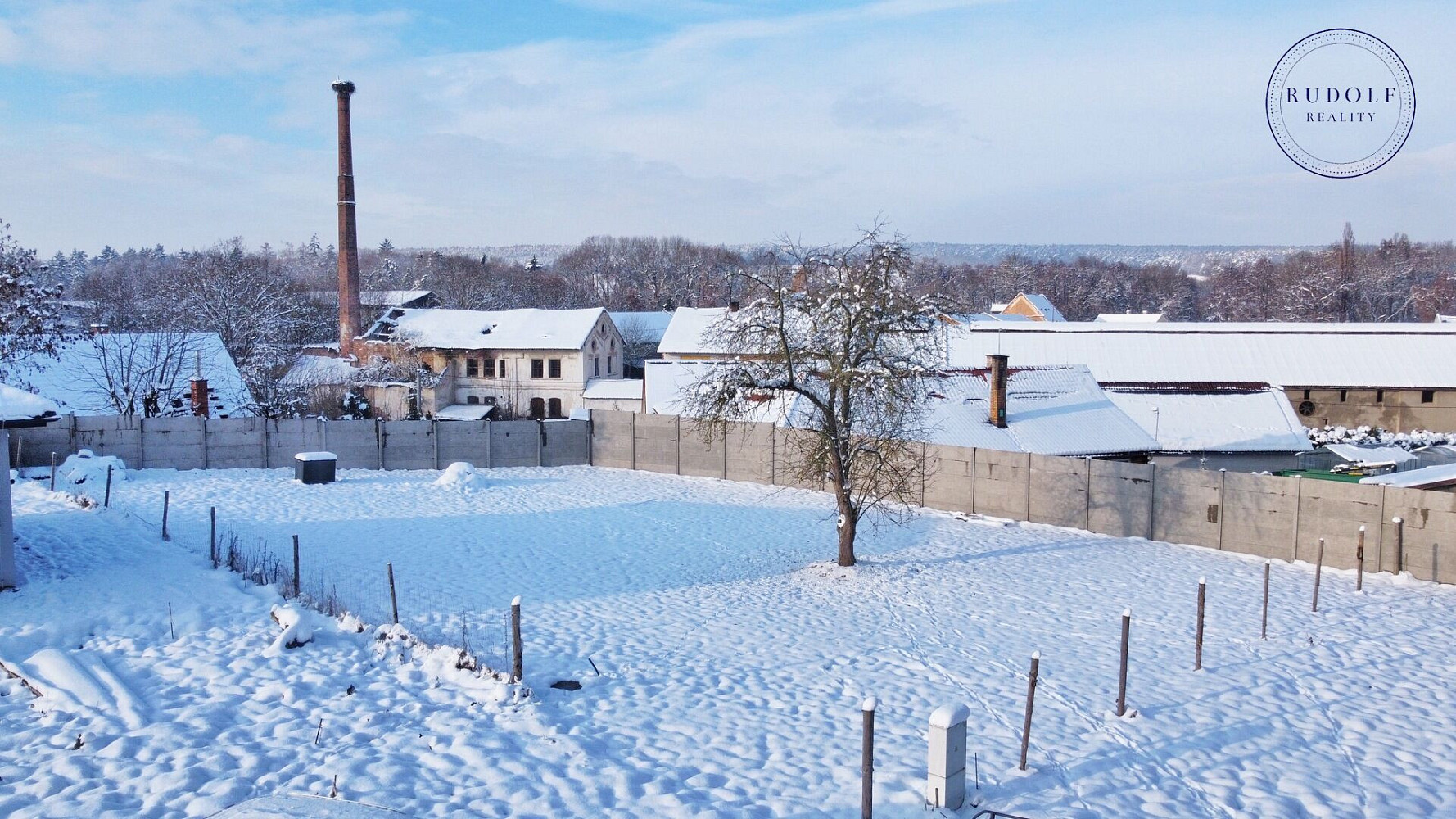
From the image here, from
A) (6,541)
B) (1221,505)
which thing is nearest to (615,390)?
(1221,505)

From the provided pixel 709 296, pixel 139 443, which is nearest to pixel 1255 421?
pixel 139 443

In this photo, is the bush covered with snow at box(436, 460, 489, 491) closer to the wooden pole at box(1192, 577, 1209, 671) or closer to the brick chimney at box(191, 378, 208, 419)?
the brick chimney at box(191, 378, 208, 419)

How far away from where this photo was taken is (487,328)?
53.1 meters

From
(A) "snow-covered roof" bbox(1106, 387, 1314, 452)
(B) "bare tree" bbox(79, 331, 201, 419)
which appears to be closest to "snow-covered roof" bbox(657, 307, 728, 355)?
(A) "snow-covered roof" bbox(1106, 387, 1314, 452)

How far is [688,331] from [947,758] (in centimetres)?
4593

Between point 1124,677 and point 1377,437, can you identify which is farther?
point 1377,437

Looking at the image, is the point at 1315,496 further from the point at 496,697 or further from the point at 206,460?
the point at 206,460

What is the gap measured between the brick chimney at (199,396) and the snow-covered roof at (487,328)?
19.2 m

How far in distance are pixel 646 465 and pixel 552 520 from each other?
7.86 meters

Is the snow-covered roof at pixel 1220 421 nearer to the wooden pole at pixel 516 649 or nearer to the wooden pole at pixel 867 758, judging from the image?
the wooden pole at pixel 516 649

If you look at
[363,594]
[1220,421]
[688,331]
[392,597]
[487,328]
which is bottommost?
[363,594]

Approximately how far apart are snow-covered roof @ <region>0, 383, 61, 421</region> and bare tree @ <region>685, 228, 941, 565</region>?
34.0ft

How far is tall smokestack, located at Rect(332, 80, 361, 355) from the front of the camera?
2109 inches

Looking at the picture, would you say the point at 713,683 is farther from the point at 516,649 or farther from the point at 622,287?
the point at 622,287
